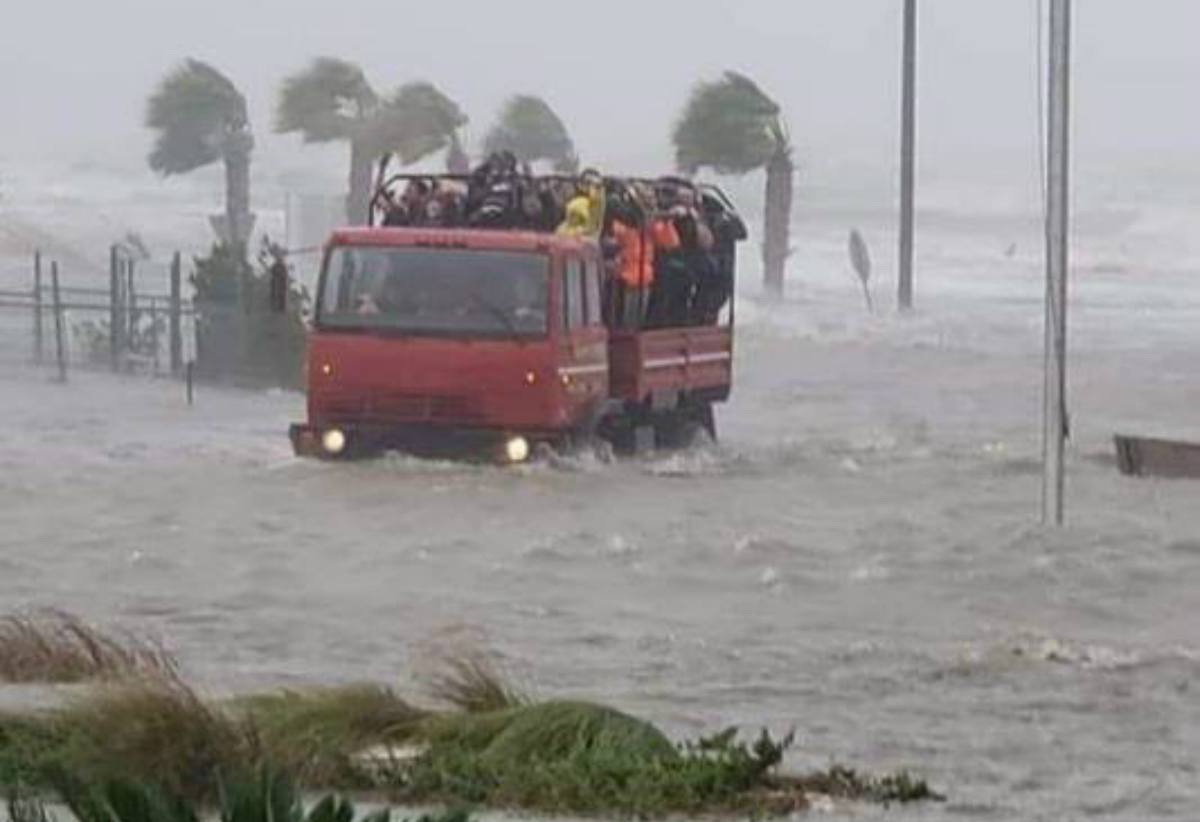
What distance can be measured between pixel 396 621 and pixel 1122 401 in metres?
23.6

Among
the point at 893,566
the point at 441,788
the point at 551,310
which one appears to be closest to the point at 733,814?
the point at 441,788

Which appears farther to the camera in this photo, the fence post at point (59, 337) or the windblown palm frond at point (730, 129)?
the windblown palm frond at point (730, 129)

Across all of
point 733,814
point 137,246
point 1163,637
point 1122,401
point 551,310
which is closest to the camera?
point 733,814

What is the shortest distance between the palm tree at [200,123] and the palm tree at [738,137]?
680 centimetres

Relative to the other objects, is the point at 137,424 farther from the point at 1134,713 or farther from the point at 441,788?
the point at 441,788

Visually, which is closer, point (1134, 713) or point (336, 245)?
point (1134, 713)

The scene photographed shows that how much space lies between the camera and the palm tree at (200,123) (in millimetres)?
57031

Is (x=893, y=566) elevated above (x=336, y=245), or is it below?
below

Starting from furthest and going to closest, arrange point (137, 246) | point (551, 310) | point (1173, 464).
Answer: point (137, 246), point (1173, 464), point (551, 310)

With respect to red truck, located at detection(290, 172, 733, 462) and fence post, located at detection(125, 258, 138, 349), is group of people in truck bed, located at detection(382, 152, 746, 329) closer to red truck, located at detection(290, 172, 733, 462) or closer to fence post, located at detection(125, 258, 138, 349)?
red truck, located at detection(290, 172, 733, 462)

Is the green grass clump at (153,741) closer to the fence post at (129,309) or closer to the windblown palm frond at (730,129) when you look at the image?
the fence post at (129,309)

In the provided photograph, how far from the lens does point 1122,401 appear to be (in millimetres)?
42656

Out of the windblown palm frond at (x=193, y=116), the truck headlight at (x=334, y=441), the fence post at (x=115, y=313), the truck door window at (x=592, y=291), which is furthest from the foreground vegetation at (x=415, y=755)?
the windblown palm frond at (x=193, y=116)

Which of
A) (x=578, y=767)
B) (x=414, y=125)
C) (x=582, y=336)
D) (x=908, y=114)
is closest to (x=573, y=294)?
(x=582, y=336)
